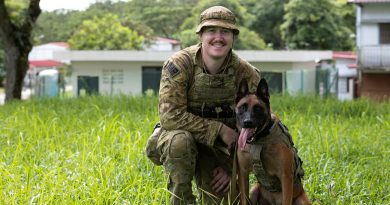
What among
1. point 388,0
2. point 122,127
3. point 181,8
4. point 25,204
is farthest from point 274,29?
point 25,204

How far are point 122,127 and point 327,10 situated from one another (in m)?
35.0

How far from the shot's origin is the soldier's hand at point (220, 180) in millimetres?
4523

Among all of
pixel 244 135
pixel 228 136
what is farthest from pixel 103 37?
pixel 244 135

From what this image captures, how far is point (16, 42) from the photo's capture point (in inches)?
607

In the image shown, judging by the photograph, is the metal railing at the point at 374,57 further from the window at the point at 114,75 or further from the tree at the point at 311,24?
the tree at the point at 311,24

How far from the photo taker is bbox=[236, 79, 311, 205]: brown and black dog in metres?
3.92

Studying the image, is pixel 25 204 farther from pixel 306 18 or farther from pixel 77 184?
pixel 306 18

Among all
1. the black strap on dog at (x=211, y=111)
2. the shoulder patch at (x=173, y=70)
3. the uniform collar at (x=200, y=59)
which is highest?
the uniform collar at (x=200, y=59)

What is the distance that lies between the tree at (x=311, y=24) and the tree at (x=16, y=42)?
25.9m

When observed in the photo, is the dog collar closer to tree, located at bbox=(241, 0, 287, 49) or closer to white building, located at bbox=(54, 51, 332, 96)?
white building, located at bbox=(54, 51, 332, 96)

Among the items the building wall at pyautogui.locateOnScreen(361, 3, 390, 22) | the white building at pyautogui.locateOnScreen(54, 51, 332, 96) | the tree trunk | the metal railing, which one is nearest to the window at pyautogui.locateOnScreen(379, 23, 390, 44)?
the building wall at pyautogui.locateOnScreen(361, 3, 390, 22)

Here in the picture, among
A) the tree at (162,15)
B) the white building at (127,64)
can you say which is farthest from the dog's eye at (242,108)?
the tree at (162,15)

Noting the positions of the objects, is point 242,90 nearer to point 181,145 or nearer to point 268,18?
point 181,145

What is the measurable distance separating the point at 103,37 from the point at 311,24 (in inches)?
524
